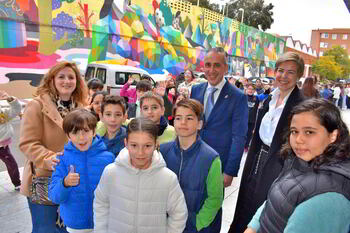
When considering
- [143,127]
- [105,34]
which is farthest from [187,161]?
[105,34]

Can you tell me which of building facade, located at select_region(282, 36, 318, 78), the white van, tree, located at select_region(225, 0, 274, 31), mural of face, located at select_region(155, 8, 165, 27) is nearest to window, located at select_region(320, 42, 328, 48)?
building facade, located at select_region(282, 36, 318, 78)

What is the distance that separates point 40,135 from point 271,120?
189 centimetres

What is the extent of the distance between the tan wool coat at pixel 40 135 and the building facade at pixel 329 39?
295 feet

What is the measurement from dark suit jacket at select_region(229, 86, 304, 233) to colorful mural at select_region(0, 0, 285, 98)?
9173 mm

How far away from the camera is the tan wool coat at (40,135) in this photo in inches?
77.5

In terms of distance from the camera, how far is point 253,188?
249 cm

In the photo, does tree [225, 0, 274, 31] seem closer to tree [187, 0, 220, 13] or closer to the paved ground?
tree [187, 0, 220, 13]

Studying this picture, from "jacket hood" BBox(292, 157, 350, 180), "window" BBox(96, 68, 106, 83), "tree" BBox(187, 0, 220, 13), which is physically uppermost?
"tree" BBox(187, 0, 220, 13)

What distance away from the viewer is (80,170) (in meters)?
1.87

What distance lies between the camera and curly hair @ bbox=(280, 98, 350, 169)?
1.20 metres

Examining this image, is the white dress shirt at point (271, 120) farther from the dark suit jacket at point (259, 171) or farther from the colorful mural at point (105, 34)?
the colorful mural at point (105, 34)

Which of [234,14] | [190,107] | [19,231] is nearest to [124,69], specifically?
[19,231]

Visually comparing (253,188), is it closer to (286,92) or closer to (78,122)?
(286,92)

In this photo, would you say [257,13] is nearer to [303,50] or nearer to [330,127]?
[303,50]
